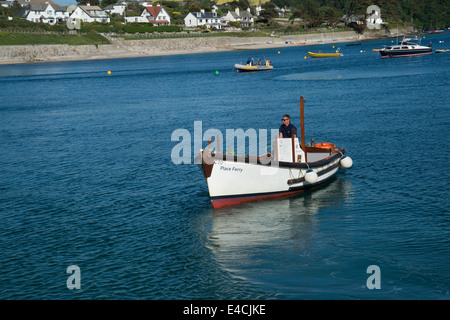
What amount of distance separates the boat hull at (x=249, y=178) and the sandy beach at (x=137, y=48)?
134008 millimetres

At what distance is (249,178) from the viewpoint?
2295 centimetres

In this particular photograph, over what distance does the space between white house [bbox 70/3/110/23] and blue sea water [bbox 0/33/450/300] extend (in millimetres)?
149460

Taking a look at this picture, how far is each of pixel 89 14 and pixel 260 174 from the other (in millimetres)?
181527

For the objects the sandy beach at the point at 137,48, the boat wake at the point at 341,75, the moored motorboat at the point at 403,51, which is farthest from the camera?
the sandy beach at the point at 137,48

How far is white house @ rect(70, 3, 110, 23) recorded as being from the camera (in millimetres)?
187500

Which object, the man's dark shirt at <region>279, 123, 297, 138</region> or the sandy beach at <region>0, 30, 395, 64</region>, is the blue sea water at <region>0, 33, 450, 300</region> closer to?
the man's dark shirt at <region>279, 123, 297, 138</region>

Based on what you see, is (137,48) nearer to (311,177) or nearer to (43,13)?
(43,13)

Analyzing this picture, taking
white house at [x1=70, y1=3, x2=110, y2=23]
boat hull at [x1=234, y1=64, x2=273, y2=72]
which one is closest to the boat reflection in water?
boat hull at [x1=234, y1=64, x2=273, y2=72]

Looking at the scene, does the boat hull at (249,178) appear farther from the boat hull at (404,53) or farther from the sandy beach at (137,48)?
the sandy beach at (137,48)

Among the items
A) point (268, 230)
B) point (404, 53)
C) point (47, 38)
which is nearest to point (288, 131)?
point (268, 230)

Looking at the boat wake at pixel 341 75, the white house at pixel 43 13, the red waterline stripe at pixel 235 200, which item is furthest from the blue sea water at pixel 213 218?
the white house at pixel 43 13

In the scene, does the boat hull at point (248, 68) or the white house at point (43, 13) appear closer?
the boat hull at point (248, 68)

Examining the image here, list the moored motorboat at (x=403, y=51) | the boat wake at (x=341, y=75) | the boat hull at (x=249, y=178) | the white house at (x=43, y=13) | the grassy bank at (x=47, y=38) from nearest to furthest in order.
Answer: the boat hull at (x=249, y=178) → the boat wake at (x=341, y=75) → the moored motorboat at (x=403, y=51) → the grassy bank at (x=47, y=38) → the white house at (x=43, y=13)

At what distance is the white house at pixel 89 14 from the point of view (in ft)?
615
